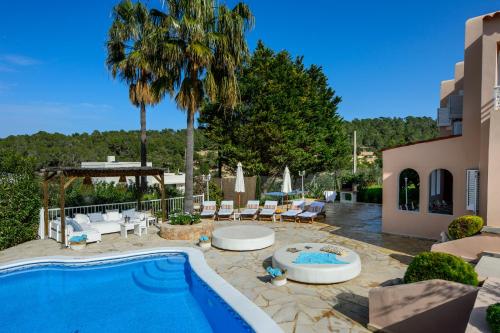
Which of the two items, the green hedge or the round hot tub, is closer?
the round hot tub

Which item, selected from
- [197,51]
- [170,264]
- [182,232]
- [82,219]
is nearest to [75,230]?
[82,219]

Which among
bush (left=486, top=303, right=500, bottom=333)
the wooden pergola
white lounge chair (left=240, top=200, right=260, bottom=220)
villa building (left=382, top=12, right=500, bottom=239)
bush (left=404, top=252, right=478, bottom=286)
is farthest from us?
white lounge chair (left=240, top=200, right=260, bottom=220)

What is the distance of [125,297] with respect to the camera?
7.68 m

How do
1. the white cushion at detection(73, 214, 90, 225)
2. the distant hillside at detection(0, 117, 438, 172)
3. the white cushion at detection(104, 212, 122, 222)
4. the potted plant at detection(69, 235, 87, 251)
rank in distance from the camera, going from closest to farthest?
the potted plant at detection(69, 235, 87, 251)
the white cushion at detection(73, 214, 90, 225)
the white cushion at detection(104, 212, 122, 222)
the distant hillside at detection(0, 117, 438, 172)

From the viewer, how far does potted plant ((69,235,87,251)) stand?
10914 millimetres

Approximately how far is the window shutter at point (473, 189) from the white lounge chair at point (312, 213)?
21.8 feet

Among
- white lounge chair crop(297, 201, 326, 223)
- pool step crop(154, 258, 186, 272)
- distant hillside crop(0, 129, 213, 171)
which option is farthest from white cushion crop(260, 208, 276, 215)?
distant hillside crop(0, 129, 213, 171)

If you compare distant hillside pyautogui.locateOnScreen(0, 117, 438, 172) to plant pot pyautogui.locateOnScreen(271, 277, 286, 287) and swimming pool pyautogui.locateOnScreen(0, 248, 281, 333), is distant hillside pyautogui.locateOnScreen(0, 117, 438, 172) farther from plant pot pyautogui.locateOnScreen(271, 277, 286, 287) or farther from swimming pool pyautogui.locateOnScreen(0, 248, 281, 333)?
plant pot pyautogui.locateOnScreen(271, 277, 286, 287)

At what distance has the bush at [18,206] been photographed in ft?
36.2

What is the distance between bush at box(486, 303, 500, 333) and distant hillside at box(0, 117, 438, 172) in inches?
1480

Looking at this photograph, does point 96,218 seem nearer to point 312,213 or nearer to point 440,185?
point 312,213

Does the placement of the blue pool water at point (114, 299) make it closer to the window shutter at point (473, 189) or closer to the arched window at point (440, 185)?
the window shutter at point (473, 189)

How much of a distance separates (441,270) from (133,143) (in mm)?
59887

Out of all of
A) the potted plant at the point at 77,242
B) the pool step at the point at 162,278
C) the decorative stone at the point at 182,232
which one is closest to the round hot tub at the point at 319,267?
the pool step at the point at 162,278
